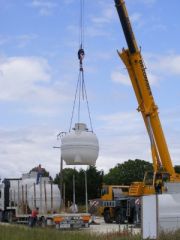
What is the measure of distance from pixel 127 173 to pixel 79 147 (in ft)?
230

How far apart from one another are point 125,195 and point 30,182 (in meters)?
6.82

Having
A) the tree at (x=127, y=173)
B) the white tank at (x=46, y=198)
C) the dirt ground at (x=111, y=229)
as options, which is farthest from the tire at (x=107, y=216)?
the tree at (x=127, y=173)

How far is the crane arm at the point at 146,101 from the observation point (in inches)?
1117

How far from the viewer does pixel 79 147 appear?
74.2 feet

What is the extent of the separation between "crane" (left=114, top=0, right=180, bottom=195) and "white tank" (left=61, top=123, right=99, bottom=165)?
19.8 ft

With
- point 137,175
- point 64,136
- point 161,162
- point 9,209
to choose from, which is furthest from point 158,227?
point 137,175

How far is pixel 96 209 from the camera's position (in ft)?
139

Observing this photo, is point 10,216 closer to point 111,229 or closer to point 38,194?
point 38,194

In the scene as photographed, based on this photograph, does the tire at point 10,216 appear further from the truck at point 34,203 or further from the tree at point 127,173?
the tree at point 127,173

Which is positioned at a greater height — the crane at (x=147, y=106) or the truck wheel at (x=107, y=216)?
the crane at (x=147, y=106)

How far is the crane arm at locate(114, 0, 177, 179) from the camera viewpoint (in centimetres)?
2836

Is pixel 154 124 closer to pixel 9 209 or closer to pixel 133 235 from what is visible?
pixel 133 235

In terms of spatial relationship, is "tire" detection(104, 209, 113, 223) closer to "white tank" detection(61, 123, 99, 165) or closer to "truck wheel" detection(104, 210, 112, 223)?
"truck wheel" detection(104, 210, 112, 223)

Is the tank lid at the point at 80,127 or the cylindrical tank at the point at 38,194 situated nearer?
the tank lid at the point at 80,127
